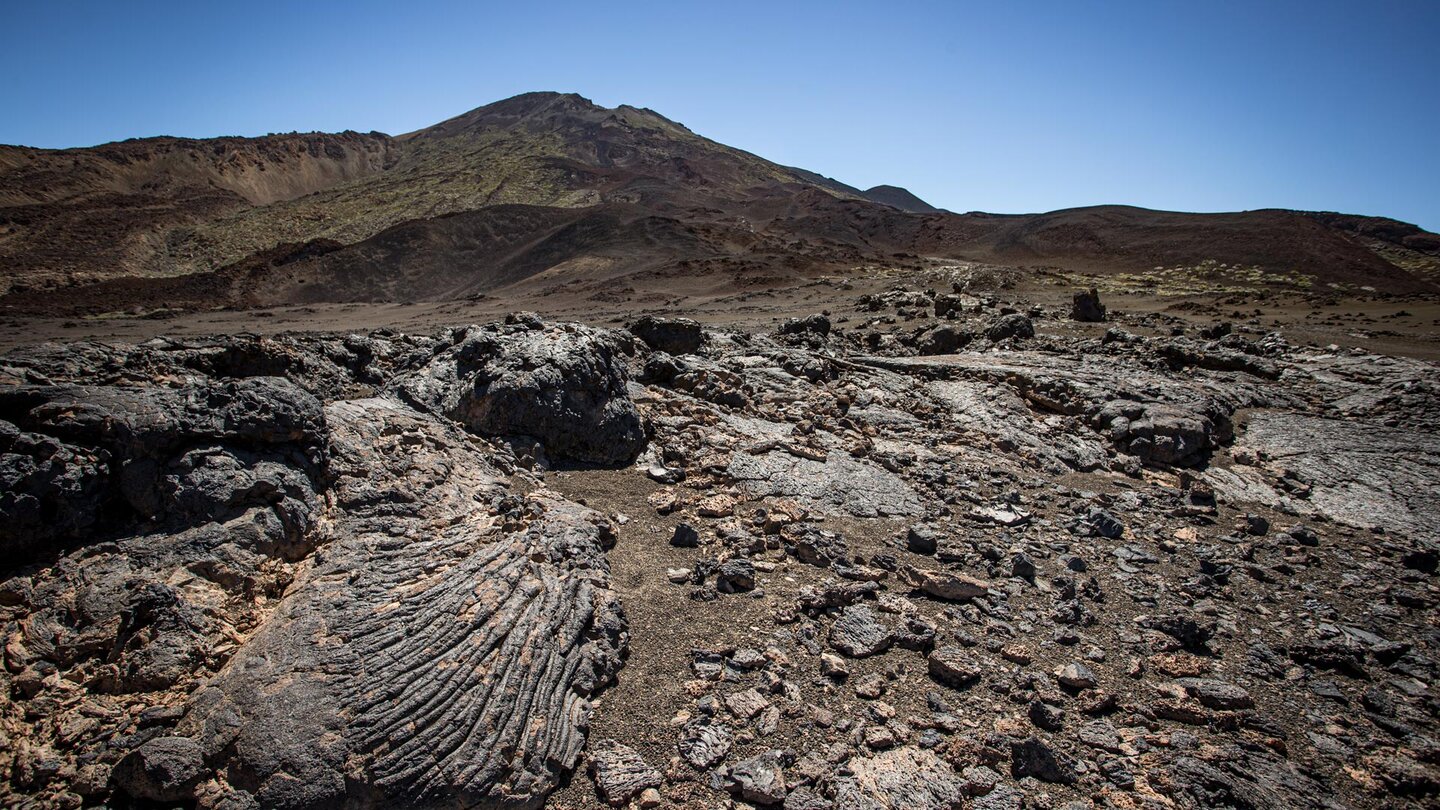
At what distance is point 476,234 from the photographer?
49156mm

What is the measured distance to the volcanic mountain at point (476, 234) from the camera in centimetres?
3866

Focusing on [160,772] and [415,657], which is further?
[415,657]

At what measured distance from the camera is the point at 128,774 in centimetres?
262

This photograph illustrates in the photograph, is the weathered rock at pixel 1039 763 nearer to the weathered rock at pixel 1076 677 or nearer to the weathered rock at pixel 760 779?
the weathered rock at pixel 1076 677

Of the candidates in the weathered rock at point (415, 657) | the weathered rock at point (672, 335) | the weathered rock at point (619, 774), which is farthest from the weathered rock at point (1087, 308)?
the weathered rock at point (619, 774)

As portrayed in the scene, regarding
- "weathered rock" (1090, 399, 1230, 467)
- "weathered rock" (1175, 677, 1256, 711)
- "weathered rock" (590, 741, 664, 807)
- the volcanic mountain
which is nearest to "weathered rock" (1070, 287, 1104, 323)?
"weathered rock" (1090, 399, 1230, 467)

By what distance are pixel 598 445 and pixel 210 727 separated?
430 cm

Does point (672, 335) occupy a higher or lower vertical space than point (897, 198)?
lower

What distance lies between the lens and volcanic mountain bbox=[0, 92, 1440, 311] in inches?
1522

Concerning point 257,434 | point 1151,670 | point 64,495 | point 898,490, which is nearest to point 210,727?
point 64,495

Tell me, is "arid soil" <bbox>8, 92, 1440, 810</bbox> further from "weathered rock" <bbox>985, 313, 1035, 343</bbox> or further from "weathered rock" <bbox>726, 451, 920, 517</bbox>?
"weathered rock" <bbox>985, 313, 1035, 343</bbox>

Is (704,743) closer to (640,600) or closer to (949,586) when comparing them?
(640,600)

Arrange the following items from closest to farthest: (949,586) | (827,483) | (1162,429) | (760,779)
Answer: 1. (760,779)
2. (949,586)
3. (827,483)
4. (1162,429)

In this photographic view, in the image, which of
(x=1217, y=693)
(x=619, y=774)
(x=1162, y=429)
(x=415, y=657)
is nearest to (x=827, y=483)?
(x=1217, y=693)
